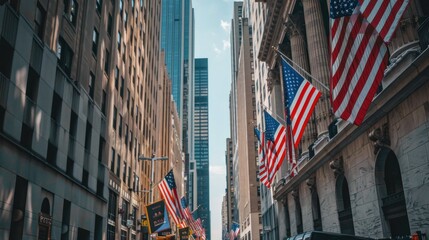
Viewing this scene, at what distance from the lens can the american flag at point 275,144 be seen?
26359 millimetres

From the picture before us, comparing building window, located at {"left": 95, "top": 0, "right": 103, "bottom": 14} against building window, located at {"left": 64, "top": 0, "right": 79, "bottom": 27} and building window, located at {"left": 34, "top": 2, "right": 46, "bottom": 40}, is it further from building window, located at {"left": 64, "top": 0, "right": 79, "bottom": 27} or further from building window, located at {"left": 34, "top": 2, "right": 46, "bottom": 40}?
building window, located at {"left": 34, "top": 2, "right": 46, "bottom": 40}

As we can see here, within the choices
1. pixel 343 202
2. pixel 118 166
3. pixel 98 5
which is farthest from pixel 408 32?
pixel 118 166

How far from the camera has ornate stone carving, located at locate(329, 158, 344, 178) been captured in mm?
24438

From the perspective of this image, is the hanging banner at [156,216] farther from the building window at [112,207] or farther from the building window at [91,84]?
the building window at [91,84]

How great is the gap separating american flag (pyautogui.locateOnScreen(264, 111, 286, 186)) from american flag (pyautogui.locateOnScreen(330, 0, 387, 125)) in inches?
494

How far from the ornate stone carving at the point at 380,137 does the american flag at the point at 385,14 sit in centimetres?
789

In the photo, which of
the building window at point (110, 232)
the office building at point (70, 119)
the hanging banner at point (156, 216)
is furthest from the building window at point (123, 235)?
the hanging banner at point (156, 216)

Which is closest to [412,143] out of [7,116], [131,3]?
[7,116]

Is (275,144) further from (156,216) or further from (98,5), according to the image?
(98,5)

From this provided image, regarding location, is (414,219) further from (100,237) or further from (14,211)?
(100,237)

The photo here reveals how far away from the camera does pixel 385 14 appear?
11328 mm

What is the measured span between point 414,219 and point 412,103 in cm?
458

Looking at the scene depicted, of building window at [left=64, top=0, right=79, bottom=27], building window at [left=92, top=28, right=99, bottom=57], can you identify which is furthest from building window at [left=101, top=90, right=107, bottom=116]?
building window at [left=64, top=0, right=79, bottom=27]

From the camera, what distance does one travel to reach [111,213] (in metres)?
35.8
